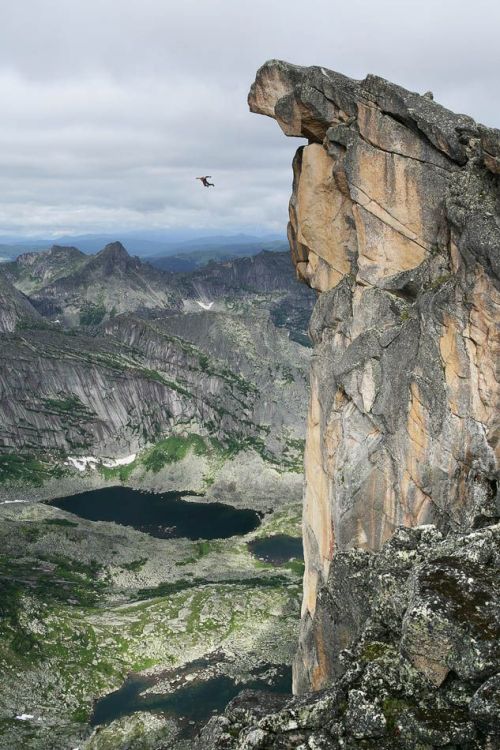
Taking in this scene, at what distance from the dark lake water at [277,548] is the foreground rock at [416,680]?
5809 inches

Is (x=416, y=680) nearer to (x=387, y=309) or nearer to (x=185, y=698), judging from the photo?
(x=387, y=309)

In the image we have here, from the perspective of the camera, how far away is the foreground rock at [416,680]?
2053 centimetres

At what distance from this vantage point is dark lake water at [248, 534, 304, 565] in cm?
17175

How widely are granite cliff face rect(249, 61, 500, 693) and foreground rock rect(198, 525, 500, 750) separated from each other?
9.66m

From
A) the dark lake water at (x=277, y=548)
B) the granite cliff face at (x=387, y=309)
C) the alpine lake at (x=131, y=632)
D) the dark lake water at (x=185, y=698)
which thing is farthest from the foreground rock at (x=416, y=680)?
the dark lake water at (x=277, y=548)

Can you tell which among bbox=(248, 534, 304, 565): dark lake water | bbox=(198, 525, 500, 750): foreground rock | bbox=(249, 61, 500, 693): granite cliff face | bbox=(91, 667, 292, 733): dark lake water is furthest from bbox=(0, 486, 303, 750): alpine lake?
bbox=(198, 525, 500, 750): foreground rock

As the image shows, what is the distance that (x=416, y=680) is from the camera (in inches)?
861

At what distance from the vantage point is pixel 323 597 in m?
35.3

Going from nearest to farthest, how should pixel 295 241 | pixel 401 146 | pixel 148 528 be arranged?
pixel 401 146 < pixel 295 241 < pixel 148 528

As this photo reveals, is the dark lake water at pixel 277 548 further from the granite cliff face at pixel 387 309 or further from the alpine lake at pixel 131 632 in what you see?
the granite cliff face at pixel 387 309

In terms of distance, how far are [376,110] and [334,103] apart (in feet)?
14.8

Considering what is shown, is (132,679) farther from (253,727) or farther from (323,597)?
(253,727)

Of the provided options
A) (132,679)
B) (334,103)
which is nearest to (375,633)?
(334,103)

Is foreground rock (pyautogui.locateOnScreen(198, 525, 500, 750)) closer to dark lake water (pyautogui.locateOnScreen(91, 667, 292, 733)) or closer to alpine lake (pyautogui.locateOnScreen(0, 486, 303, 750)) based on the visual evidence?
alpine lake (pyautogui.locateOnScreen(0, 486, 303, 750))
